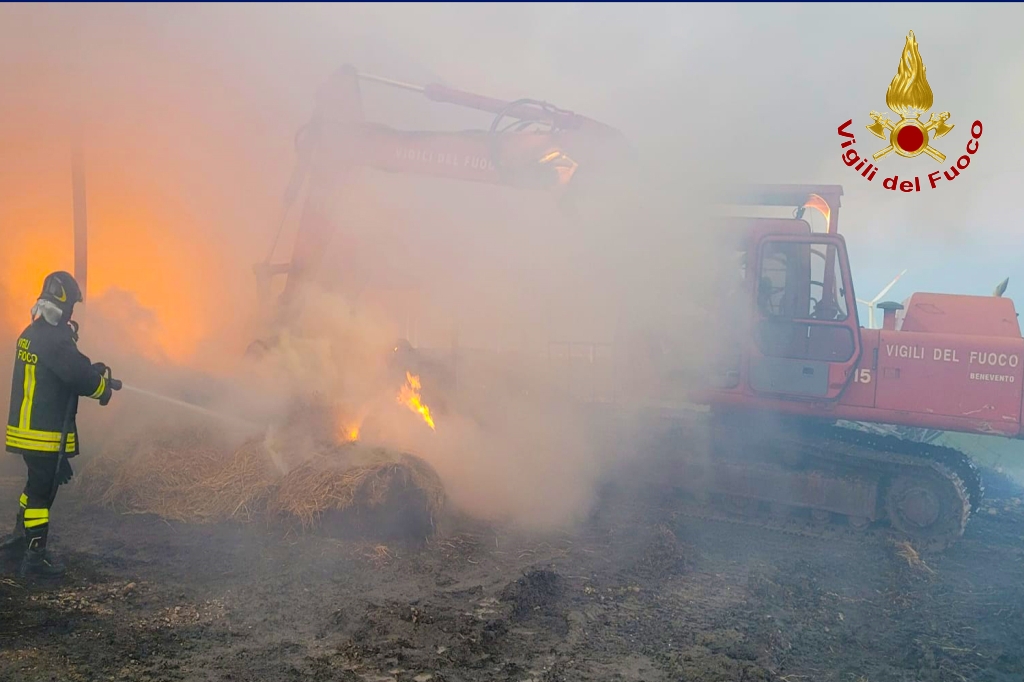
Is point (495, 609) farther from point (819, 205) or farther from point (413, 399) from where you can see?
point (819, 205)

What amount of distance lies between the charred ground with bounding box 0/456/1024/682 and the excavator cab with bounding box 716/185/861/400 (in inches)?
77.0

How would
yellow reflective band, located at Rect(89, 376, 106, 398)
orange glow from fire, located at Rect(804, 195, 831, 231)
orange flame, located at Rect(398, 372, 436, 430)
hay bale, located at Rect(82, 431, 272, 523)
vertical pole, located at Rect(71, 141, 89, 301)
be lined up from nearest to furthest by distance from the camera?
yellow reflective band, located at Rect(89, 376, 106, 398)
hay bale, located at Rect(82, 431, 272, 523)
orange flame, located at Rect(398, 372, 436, 430)
orange glow from fire, located at Rect(804, 195, 831, 231)
vertical pole, located at Rect(71, 141, 89, 301)

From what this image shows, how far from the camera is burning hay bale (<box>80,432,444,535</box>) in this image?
6293mm

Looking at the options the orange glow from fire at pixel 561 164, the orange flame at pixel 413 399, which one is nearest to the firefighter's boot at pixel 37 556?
the orange flame at pixel 413 399

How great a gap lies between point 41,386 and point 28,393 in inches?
4.1

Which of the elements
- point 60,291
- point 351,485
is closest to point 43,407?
point 60,291

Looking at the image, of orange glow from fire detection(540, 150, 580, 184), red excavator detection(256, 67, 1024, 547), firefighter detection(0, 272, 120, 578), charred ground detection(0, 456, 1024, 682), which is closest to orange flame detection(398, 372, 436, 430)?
charred ground detection(0, 456, 1024, 682)

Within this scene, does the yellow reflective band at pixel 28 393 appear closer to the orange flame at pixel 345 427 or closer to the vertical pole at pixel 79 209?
the orange flame at pixel 345 427

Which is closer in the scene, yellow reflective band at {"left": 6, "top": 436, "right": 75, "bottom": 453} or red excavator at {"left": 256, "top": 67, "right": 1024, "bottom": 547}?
yellow reflective band at {"left": 6, "top": 436, "right": 75, "bottom": 453}

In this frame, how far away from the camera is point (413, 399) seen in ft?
27.3

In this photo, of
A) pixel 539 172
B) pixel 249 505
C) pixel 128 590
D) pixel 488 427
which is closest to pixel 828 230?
pixel 539 172

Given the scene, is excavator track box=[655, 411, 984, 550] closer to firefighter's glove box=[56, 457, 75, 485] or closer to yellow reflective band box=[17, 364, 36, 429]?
firefighter's glove box=[56, 457, 75, 485]

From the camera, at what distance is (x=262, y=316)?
30.9 feet

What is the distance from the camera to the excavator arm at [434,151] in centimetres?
867
